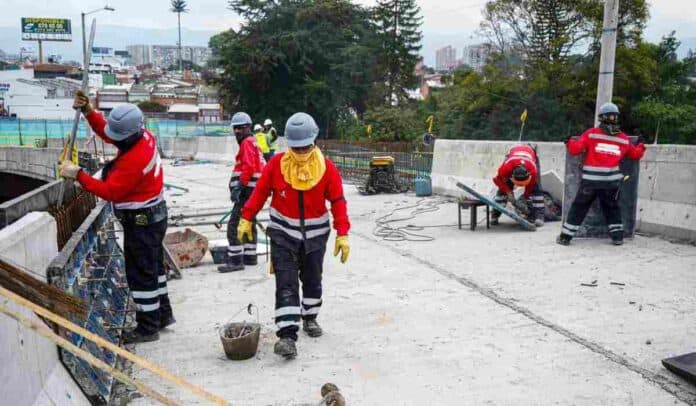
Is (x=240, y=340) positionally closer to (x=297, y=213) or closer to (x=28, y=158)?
(x=297, y=213)

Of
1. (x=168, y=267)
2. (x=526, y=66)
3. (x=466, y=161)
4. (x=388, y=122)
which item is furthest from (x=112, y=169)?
(x=388, y=122)

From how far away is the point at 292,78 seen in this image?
46.1 meters

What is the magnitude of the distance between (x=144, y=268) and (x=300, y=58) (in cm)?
4172

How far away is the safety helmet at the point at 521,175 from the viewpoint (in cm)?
927

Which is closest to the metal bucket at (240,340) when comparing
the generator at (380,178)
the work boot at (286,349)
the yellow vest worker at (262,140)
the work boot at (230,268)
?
the work boot at (286,349)

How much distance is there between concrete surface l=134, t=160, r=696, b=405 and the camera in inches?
162

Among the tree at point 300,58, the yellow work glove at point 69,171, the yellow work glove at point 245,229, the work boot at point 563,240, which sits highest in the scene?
the tree at point 300,58

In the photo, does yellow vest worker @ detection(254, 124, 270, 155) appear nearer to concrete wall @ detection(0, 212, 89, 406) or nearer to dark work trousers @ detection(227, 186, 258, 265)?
dark work trousers @ detection(227, 186, 258, 265)

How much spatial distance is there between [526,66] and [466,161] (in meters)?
20.9

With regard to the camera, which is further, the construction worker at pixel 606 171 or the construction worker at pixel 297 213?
the construction worker at pixel 606 171

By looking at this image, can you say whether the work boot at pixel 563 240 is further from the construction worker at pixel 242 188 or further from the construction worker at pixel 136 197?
the construction worker at pixel 136 197

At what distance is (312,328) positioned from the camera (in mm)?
5133

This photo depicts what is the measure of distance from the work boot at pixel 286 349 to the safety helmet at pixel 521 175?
575 cm

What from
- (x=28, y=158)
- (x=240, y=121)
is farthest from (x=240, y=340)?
(x=28, y=158)
